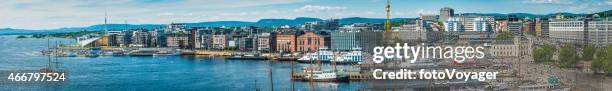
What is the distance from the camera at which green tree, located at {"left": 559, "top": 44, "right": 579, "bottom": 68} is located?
9.18 metres

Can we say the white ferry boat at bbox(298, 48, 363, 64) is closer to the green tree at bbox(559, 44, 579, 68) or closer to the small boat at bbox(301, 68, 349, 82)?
the small boat at bbox(301, 68, 349, 82)

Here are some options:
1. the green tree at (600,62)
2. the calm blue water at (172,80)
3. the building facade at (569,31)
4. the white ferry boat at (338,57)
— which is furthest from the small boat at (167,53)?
the green tree at (600,62)

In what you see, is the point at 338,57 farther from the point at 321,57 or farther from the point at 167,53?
the point at 167,53

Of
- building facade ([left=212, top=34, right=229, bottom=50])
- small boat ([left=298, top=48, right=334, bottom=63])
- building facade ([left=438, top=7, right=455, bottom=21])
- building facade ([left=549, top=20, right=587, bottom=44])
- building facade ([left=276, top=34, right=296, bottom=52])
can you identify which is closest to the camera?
building facade ([left=549, top=20, right=587, bottom=44])

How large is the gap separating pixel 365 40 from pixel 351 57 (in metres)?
0.87

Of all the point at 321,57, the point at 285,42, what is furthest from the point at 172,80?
the point at 285,42

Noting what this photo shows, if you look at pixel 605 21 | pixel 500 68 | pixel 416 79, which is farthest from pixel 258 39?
pixel 416 79

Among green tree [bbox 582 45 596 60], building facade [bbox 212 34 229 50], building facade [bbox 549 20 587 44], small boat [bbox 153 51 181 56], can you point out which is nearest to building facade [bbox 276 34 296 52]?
building facade [bbox 212 34 229 50]

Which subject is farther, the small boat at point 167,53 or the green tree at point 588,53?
the small boat at point 167,53

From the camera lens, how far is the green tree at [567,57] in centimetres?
918

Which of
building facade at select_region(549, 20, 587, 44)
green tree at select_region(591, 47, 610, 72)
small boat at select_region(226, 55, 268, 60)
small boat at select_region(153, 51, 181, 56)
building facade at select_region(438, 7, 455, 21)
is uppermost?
building facade at select_region(438, 7, 455, 21)

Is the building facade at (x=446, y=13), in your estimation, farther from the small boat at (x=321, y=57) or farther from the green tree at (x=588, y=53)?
the green tree at (x=588, y=53)

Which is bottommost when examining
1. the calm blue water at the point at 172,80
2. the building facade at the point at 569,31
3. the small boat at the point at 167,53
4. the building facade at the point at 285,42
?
the calm blue water at the point at 172,80

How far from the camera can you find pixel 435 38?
12656mm
